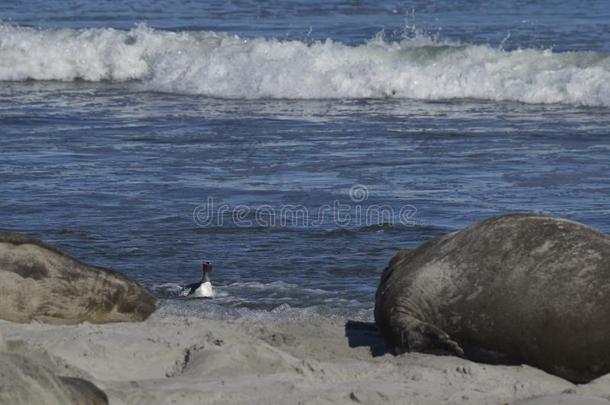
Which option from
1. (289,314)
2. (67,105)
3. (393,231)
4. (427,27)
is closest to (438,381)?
(289,314)

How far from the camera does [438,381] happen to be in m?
6.41

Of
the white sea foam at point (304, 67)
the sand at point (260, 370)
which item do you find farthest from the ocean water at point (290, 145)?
the sand at point (260, 370)

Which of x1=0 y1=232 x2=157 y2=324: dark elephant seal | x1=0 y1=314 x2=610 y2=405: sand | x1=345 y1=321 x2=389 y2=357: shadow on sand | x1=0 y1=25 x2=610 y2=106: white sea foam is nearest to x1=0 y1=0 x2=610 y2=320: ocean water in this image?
x1=0 y1=25 x2=610 y2=106: white sea foam

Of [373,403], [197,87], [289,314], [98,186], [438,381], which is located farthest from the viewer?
[197,87]

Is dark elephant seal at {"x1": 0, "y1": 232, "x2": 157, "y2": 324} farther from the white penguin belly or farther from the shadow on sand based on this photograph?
the shadow on sand

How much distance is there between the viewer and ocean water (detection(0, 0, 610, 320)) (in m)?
10.2

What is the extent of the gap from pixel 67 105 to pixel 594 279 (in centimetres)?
1282

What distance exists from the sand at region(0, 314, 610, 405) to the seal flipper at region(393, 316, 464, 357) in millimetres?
56

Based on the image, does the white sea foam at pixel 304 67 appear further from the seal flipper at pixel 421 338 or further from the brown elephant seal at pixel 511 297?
the seal flipper at pixel 421 338

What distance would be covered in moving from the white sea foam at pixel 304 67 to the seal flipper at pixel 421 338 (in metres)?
11.7

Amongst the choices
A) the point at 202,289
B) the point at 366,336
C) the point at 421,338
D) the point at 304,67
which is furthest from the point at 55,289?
the point at 304,67

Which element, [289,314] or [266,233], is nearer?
[289,314]

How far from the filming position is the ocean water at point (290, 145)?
10.2 metres

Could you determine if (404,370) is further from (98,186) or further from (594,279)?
(98,186)
